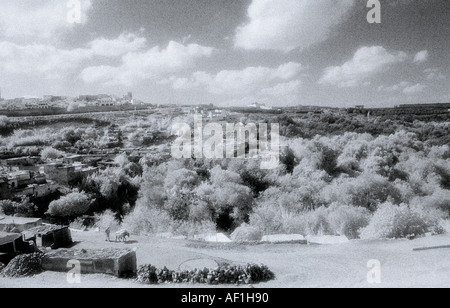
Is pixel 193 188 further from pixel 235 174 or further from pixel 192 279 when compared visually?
pixel 192 279

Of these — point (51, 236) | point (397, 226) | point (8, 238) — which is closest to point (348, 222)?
point (397, 226)

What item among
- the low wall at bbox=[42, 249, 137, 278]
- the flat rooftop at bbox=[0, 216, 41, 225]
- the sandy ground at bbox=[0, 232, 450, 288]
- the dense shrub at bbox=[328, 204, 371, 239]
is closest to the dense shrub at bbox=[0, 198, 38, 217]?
the flat rooftop at bbox=[0, 216, 41, 225]

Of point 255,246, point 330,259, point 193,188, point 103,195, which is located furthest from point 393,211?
point 103,195

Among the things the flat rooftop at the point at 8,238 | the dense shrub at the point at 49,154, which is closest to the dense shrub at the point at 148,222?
the flat rooftop at the point at 8,238

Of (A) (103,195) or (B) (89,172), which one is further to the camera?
(B) (89,172)

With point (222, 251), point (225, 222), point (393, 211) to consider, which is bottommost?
point (225, 222)

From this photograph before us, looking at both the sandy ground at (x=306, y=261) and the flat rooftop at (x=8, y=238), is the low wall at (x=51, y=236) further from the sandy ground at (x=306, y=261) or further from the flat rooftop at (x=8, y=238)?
the flat rooftop at (x=8, y=238)

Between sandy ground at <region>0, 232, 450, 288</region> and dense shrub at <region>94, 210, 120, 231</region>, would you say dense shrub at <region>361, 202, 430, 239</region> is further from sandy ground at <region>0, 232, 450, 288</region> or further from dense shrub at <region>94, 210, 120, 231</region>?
dense shrub at <region>94, 210, 120, 231</region>

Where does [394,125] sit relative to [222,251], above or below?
above
